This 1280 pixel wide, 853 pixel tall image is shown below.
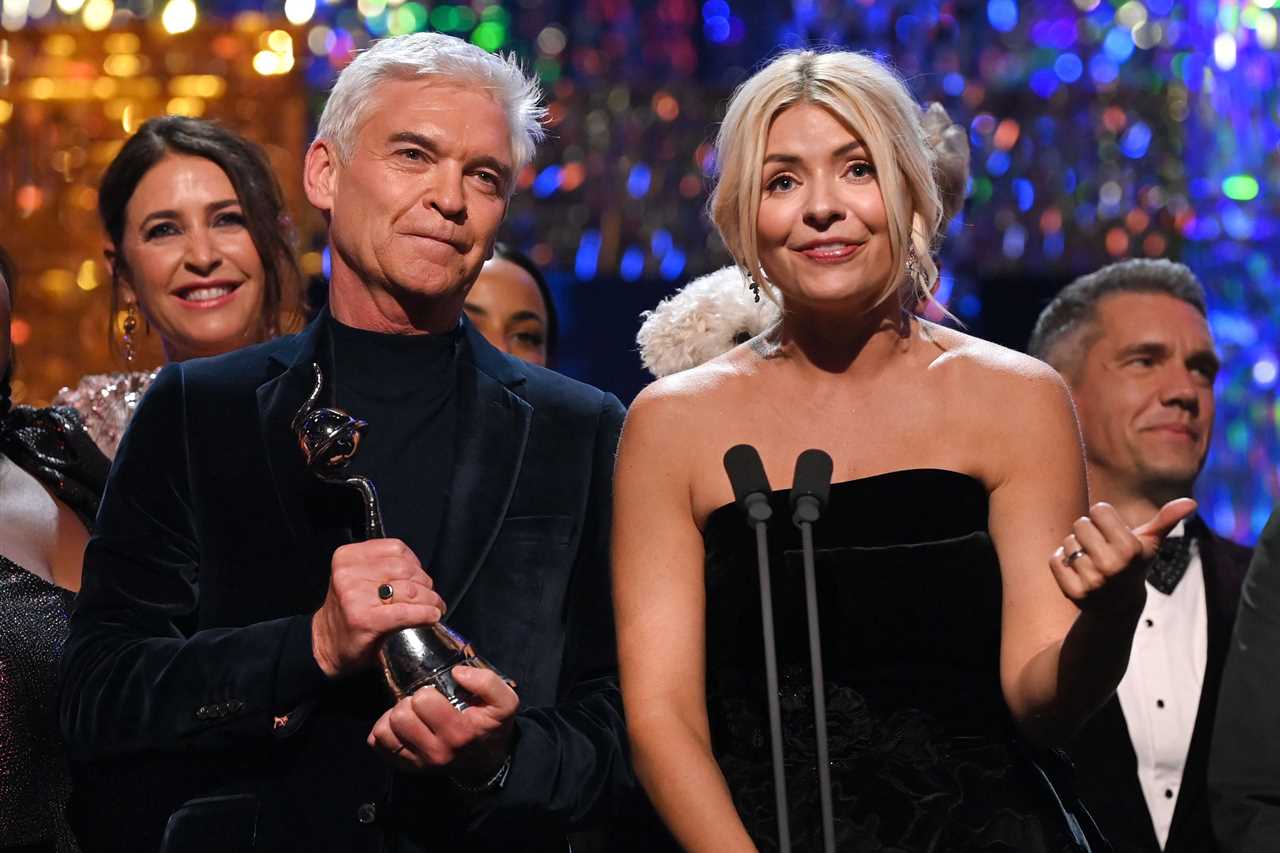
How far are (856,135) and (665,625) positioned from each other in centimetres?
73

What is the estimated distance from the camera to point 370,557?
2.08 meters

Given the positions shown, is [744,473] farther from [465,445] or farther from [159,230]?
[159,230]

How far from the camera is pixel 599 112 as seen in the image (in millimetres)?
5984

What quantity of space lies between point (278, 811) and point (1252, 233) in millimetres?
4885

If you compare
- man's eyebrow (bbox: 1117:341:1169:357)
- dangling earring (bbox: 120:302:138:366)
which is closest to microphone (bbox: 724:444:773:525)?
dangling earring (bbox: 120:302:138:366)

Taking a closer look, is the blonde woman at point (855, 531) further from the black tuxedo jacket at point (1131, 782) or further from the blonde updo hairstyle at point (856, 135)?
the black tuxedo jacket at point (1131, 782)

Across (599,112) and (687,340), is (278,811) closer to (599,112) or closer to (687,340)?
(687,340)

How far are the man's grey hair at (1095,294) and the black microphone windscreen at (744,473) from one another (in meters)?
2.17

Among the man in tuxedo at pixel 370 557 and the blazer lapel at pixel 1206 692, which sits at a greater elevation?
the man in tuxedo at pixel 370 557

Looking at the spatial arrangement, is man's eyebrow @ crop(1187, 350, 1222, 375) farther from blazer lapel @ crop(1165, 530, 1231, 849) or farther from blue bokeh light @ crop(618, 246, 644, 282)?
blue bokeh light @ crop(618, 246, 644, 282)

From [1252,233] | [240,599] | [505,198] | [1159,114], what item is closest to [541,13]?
[1159,114]

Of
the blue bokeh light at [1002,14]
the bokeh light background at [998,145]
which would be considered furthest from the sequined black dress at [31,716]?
the blue bokeh light at [1002,14]

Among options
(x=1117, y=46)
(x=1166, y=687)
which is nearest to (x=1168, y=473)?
(x=1166, y=687)

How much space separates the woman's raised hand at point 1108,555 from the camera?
1851 millimetres
